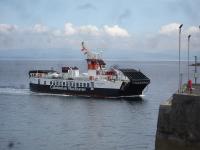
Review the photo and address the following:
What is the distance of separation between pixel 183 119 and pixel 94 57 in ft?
203

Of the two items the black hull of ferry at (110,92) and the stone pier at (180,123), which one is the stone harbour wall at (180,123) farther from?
the black hull of ferry at (110,92)

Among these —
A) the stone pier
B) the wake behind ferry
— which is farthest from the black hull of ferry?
the stone pier

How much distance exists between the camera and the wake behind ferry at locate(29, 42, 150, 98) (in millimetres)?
83625

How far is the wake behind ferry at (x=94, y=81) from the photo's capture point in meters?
83.6

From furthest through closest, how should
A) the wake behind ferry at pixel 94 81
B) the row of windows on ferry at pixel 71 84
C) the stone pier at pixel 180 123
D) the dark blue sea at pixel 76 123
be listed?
the row of windows on ferry at pixel 71 84 < the wake behind ferry at pixel 94 81 < the dark blue sea at pixel 76 123 < the stone pier at pixel 180 123

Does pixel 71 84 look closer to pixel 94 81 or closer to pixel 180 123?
pixel 94 81

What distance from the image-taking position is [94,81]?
84.9m

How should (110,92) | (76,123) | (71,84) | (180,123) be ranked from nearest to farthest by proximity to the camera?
1. (180,123)
2. (76,123)
3. (110,92)
4. (71,84)

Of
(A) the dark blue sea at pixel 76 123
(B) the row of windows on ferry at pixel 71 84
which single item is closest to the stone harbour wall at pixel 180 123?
(A) the dark blue sea at pixel 76 123

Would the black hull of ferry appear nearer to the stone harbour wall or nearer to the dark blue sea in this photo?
the dark blue sea

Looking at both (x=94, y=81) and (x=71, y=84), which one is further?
(x=71, y=84)

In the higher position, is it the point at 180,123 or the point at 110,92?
the point at 180,123

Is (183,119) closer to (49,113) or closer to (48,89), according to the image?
(49,113)

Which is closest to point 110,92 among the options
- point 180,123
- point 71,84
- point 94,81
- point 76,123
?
point 94,81
